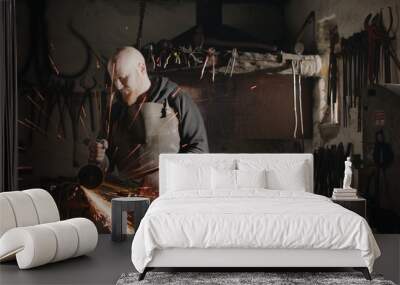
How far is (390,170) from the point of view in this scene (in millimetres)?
7137

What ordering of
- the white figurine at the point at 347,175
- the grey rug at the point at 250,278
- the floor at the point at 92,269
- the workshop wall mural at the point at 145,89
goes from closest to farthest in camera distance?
the grey rug at the point at 250,278 < the floor at the point at 92,269 < the white figurine at the point at 347,175 < the workshop wall mural at the point at 145,89

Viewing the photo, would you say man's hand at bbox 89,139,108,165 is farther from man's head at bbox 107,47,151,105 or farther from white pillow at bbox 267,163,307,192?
white pillow at bbox 267,163,307,192

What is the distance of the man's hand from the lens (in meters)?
7.34

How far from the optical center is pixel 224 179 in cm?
652

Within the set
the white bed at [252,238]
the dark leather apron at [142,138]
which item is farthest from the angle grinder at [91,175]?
the white bed at [252,238]

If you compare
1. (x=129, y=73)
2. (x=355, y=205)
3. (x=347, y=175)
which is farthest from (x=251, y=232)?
(x=129, y=73)

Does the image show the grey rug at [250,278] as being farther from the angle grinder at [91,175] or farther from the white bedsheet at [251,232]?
the angle grinder at [91,175]

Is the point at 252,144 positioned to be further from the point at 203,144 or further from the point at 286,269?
the point at 286,269

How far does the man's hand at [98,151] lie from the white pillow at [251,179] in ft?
5.74

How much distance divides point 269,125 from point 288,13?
1.35 meters

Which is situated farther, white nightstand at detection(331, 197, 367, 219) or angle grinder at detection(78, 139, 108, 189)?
angle grinder at detection(78, 139, 108, 189)

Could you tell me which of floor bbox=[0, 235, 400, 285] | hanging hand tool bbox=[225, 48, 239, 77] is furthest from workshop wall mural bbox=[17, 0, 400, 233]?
floor bbox=[0, 235, 400, 285]

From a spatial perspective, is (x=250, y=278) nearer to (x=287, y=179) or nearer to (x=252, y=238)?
(x=252, y=238)

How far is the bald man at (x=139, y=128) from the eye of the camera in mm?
7344
